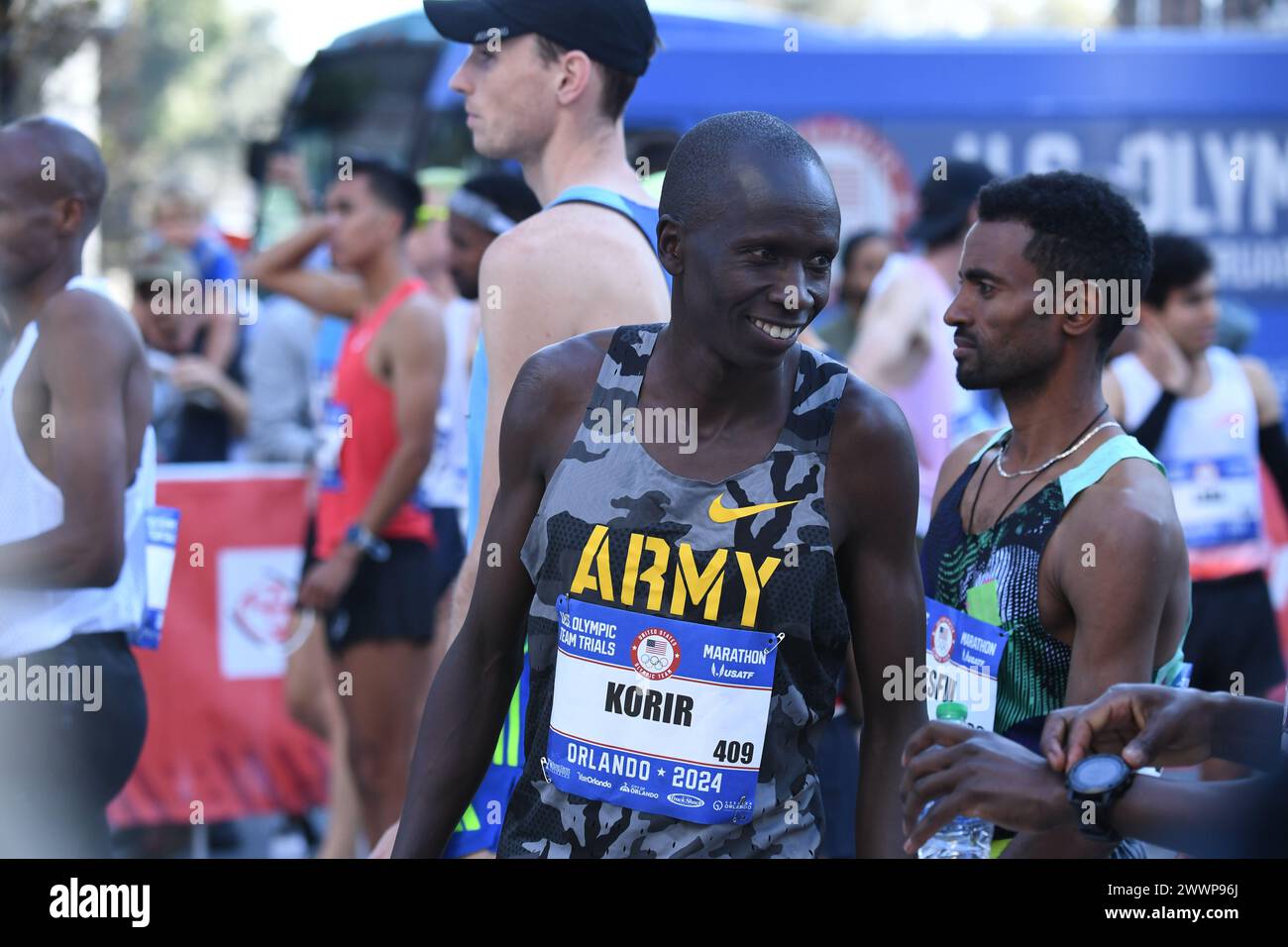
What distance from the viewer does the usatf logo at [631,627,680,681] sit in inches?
98.6

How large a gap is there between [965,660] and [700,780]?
82 cm

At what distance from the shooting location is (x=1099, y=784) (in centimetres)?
218

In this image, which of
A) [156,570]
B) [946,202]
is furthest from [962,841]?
[946,202]

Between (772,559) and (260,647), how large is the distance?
5060mm

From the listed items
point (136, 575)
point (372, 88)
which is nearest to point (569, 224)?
point (136, 575)

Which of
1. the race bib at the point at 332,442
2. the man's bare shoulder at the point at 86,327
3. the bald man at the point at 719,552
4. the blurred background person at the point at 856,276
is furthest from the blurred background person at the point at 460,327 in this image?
the blurred background person at the point at 856,276

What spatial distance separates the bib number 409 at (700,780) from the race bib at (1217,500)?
3949 millimetres

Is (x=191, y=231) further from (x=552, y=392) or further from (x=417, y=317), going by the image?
(x=552, y=392)

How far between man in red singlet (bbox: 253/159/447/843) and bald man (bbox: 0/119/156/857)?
6.40 feet

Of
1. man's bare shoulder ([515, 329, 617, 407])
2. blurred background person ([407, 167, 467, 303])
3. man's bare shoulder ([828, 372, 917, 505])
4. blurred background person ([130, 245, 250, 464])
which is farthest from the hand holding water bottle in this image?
blurred background person ([130, 245, 250, 464])

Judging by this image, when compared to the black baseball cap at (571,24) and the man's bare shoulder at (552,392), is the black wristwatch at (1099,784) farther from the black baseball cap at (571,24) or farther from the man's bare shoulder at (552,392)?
the black baseball cap at (571,24)

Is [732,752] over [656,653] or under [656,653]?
under

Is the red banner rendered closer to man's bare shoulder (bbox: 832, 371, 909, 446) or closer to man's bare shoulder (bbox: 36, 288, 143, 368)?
man's bare shoulder (bbox: 36, 288, 143, 368)

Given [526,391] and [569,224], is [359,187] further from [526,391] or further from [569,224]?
[526,391]
